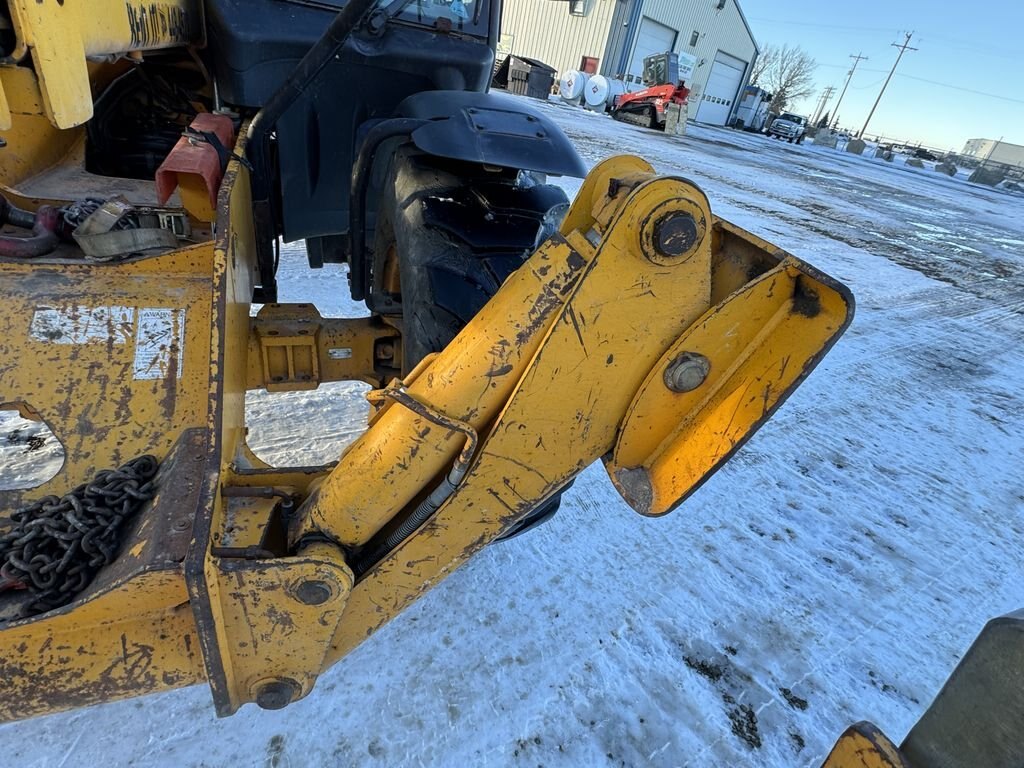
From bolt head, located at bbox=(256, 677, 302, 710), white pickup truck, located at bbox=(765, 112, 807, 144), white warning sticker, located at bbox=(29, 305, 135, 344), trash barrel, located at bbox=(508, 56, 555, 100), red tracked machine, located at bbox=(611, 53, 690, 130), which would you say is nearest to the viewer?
bolt head, located at bbox=(256, 677, 302, 710)

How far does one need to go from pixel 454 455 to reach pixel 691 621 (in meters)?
1.36

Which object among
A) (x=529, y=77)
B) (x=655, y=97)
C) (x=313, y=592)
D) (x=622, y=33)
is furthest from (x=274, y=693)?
(x=622, y=33)

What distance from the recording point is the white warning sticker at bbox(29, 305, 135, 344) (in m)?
1.49

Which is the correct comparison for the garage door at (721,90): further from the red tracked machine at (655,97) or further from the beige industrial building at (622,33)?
the red tracked machine at (655,97)

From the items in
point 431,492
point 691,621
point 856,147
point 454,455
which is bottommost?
point 691,621

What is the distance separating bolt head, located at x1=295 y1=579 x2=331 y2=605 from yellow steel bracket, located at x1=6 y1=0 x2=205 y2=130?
3.33ft

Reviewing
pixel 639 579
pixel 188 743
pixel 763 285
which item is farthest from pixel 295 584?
pixel 639 579

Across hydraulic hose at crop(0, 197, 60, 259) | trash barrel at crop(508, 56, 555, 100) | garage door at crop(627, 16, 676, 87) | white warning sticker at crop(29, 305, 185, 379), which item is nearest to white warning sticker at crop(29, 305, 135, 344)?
white warning sticker at crop(29, 305, 185, 379)

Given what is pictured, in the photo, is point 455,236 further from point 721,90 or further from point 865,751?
point 721,90

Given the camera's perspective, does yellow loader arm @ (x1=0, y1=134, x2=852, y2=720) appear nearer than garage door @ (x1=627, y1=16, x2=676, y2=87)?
Yes

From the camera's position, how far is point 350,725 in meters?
A: 1.61

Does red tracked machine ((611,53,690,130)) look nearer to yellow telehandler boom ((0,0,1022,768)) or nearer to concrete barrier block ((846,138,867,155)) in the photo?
yellow telehandler boom ((0,0,1022,768))

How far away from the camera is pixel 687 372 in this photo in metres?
1.14

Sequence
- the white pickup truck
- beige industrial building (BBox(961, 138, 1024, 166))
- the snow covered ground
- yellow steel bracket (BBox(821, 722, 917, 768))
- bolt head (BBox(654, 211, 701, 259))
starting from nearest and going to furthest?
1. yellow steel bracket (BBox(821, 722, 917, 768))
2. bolt head (BBox(654, 211, 701, 259))
3. the snow covered ground
4. the white pickup truck
5. beige industrial building (BBox(961, 138, 1024, 166))
